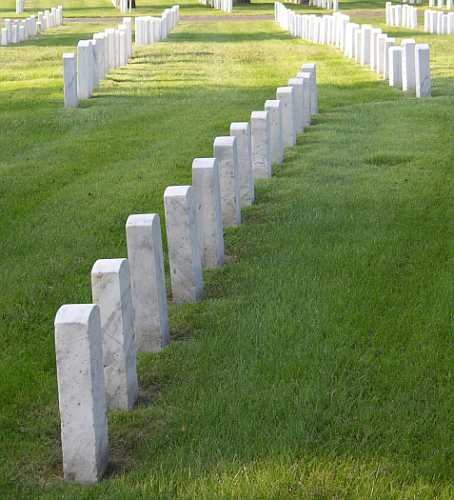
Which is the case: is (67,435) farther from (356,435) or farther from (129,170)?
(129,170)

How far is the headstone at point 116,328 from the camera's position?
599cm

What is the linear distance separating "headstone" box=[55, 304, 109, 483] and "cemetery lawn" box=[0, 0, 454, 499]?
0.44 feet

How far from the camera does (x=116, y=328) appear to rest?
6.04 meters

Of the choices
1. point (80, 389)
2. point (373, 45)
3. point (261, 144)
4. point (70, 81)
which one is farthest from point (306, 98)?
point (80, 389)

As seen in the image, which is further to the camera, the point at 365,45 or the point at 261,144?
the point at 365,45

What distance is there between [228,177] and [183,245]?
229cm

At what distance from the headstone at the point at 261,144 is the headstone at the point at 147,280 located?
17.9 feet

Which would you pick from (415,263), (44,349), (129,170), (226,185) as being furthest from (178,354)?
(129,170)

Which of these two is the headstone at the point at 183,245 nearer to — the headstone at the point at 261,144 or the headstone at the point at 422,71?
the headstone at the point at 261,144

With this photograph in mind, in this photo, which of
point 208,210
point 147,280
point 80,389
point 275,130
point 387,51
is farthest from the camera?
point 387,51

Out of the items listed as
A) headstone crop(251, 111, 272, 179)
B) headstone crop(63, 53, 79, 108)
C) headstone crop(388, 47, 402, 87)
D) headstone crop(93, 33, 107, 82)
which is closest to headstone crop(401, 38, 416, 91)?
headstone crop(388, 47, 402, 87)

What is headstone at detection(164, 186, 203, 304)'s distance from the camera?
7660mm

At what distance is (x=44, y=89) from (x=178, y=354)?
1666cm

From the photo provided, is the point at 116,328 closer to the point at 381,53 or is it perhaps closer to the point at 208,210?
the point at 208,210
